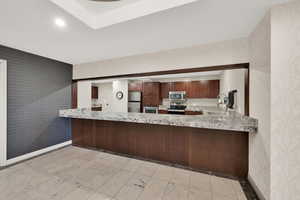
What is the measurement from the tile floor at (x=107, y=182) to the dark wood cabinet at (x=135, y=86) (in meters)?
3.95

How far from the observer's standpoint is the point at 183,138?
2.29 metres

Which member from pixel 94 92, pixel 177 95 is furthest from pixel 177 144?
pixel 94 92

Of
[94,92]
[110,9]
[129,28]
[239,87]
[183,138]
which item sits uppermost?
[110,9]

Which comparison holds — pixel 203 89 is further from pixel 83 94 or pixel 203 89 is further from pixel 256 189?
pixel 83 94

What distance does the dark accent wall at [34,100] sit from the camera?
2359 mm

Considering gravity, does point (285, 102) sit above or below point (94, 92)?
below

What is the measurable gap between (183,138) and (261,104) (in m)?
1.25

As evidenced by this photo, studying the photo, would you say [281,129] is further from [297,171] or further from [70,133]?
[70,133]

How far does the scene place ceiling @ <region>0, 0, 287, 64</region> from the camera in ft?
4.34

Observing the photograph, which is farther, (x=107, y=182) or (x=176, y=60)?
(x=176, y=60)

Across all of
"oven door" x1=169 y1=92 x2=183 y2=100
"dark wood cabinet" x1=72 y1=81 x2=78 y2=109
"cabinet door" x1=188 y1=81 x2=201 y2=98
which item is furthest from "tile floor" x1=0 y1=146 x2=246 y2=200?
"cabinet door" x1=188 y1=81 x2=201 y2=98

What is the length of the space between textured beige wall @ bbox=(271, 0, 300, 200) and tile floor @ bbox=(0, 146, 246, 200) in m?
0.59

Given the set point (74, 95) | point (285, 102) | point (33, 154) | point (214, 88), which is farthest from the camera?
point (214, 88)

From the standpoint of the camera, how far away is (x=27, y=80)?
8.42ft
